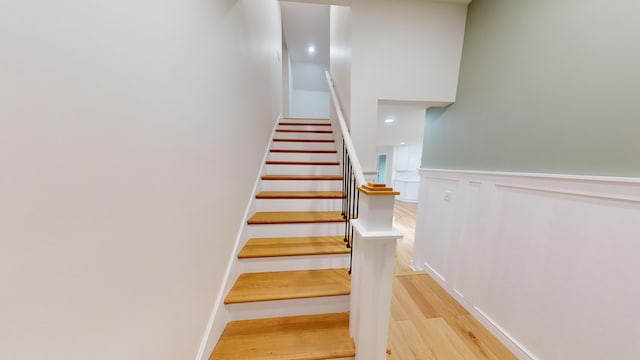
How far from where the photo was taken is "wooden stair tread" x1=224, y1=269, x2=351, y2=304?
125cm

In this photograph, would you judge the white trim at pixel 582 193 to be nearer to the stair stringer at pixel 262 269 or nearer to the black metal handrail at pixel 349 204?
the black metal handrail at pixel 349 204

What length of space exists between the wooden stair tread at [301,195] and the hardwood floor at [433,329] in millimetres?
1115

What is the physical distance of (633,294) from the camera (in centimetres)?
92

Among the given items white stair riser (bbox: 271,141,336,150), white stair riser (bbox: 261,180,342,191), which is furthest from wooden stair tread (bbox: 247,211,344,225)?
white stair riser (bbox: 271,141,336,150)

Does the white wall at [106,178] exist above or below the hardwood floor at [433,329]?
above

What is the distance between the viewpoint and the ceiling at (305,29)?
148 inches

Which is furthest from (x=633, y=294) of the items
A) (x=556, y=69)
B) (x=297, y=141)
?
(x=297, y=141)

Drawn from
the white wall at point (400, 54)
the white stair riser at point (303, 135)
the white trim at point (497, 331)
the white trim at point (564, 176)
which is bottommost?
the white trim at point (497, 331)

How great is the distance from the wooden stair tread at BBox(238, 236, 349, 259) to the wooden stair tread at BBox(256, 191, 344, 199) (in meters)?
0.38

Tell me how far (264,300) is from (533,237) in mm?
1766

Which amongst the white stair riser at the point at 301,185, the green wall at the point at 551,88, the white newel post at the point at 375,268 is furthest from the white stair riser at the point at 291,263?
the green wall at the point at 551,88

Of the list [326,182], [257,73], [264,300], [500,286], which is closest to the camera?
[264,300]

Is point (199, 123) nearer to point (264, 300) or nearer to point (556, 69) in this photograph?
point (264, 300)

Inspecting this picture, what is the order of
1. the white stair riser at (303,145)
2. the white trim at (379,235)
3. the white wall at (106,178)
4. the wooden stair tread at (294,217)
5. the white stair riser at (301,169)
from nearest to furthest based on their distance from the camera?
the white wall at (106,178)
the white trim at (379,235)
the wooden stair tread at (294,217)
the white stair riser at (301,169)
the white stair riser at (303,145)
